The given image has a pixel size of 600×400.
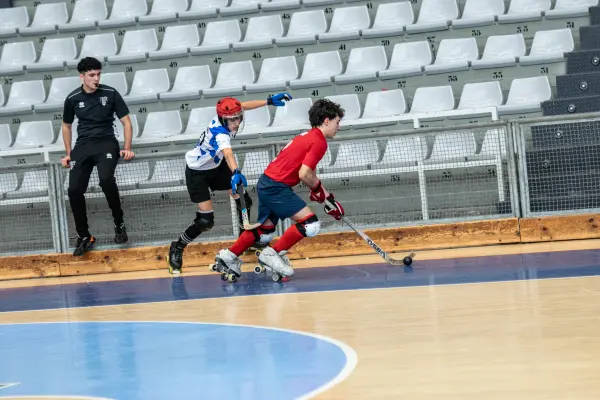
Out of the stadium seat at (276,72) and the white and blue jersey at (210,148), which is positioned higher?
the stadium seat at (276,72)

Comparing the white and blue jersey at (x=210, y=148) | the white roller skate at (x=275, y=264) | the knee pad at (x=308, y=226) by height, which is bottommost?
the white roller skate at (x=275, y=264)

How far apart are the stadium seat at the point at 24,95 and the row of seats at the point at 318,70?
1 cm

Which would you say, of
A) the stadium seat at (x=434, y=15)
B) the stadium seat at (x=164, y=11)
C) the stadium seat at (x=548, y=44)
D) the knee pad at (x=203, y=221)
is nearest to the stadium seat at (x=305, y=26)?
the stadium seat at (x=434, y=15)

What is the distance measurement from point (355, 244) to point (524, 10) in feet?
15.0

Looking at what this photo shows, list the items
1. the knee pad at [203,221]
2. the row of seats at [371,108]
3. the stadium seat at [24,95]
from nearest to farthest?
1. the knee pad at [203,221]
2. the row of seats at [371,108]
3. the stadium seat at [24,95]

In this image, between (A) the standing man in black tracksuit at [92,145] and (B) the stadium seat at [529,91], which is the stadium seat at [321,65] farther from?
(A) the standing man in black tracksuit at [92,145]

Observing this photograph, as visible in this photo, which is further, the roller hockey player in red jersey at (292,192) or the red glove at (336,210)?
the red glove at (336,210)

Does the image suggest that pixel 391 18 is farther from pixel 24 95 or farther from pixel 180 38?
pixel 24 95

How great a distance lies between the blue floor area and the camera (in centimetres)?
893

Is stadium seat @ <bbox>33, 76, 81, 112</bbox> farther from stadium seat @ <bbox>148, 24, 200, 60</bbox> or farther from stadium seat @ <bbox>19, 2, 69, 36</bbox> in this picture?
stadium seat @ <bbox>19, 2, 69, 36</bbox>

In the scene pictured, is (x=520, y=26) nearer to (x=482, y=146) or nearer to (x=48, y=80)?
(x=482, y=146)

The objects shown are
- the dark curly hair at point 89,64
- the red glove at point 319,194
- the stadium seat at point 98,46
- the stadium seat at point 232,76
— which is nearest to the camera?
the red glove at point 319,194

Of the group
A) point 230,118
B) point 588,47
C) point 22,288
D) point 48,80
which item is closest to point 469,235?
Result: point 230,118

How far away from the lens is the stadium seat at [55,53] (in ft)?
48.8
